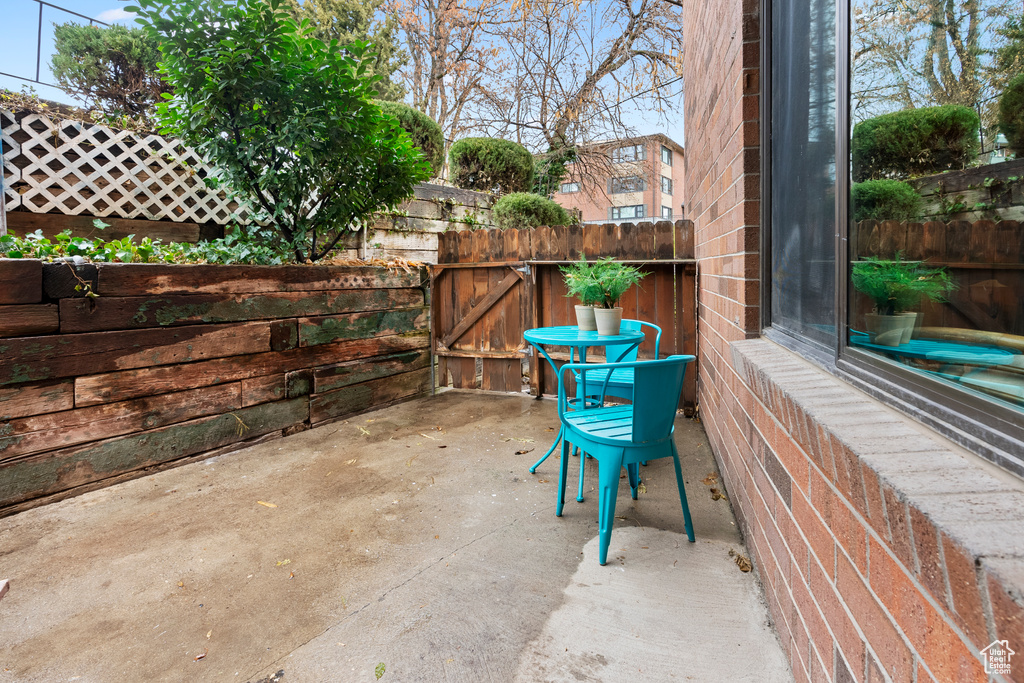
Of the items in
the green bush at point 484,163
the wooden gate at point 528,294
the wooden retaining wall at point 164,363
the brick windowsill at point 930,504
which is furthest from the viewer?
A: the green bush at point 484,163

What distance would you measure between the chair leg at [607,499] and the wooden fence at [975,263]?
50.4 inches

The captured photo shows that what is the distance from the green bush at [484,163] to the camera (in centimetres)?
845

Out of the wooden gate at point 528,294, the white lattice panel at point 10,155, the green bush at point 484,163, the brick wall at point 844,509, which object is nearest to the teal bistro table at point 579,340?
the brick wall at point 844,509

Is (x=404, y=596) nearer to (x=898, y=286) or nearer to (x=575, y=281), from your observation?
(x=898, y=286)

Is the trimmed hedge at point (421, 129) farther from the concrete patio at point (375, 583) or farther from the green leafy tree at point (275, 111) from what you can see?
the concrete patio at point (375, 583)

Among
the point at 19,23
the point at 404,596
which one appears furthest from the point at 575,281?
the point at 19,23

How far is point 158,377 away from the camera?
3148 mm

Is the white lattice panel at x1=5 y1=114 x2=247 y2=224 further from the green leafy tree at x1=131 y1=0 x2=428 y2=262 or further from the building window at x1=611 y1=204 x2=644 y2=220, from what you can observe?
the building window at x1=611 y1=204 x2=644 y2=220

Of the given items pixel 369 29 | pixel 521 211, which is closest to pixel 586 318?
pixel 521 211

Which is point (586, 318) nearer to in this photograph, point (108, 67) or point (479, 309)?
point (479, 309)

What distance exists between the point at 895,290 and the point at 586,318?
2.16 metres

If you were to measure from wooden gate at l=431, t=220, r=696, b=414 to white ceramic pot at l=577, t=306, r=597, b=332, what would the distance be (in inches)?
55.0

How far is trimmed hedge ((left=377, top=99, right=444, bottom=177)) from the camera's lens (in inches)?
315

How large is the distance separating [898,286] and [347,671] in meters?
1.73
